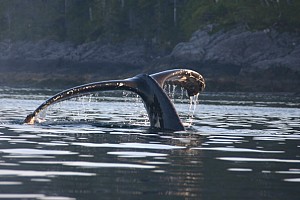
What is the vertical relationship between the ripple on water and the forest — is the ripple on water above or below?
below

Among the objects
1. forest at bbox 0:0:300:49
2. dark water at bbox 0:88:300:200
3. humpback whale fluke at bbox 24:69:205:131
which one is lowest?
dark water at bbox 0:88:300:200

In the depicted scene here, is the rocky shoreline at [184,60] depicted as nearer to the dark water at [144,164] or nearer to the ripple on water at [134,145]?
the dark water at [144,164]

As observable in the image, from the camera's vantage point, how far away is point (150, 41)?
128750 mm

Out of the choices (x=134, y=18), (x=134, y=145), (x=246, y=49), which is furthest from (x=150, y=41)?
(x=134, y=145)

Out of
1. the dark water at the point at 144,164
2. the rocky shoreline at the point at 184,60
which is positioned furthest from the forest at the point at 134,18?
the dark water at the point at 144,164

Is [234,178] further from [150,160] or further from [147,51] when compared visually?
[147,51]

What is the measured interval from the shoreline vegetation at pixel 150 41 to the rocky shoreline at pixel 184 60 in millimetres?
104

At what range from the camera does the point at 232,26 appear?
112 metres

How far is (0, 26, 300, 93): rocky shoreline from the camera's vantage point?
318 ft

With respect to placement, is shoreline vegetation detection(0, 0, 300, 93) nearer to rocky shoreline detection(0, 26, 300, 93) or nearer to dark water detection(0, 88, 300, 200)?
rocky shoreline detection(0, 26, 300, 93)

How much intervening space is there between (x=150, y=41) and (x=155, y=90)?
10145 cm

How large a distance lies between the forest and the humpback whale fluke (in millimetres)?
81328

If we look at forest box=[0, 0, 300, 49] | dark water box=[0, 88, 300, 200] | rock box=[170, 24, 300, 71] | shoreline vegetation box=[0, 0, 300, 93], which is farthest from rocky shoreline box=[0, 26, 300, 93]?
dark water box=[0, 88, 300, 200]

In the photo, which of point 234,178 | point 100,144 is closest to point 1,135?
point 100,144
